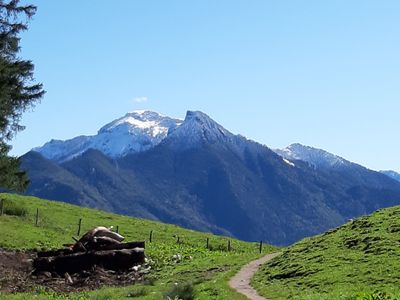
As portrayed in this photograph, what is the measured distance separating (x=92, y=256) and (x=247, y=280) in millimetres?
15750

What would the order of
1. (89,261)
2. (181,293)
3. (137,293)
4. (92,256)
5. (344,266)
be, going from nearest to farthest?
1. (181,293)
2. (137,293)
3. (344,266)
4. (89,261)
5. (92,256)

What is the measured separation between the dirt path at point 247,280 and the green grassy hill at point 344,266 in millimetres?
615

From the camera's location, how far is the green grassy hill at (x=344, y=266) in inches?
1256

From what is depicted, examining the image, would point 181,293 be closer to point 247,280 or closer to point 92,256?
point 247,280

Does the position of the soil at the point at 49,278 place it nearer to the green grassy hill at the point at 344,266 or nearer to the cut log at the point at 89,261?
the cut log at the point at 89,261

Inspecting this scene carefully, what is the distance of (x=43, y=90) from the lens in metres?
59.8

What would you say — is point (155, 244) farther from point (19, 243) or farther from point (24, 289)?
point (24, 289)

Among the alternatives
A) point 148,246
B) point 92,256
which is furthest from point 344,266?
point 148,246

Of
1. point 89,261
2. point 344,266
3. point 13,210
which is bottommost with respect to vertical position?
point 89,261

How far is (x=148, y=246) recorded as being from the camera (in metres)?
68.1

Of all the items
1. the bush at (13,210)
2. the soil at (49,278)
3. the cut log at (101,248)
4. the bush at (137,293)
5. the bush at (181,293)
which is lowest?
the soil at (49,278)

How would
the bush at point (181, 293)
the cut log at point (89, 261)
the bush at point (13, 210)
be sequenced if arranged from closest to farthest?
the bush at point (181, 293) < the cut log at point (89, 261) < the bush at point (13, 210)

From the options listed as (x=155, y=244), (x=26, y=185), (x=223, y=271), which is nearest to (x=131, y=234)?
(x=155, y=244)

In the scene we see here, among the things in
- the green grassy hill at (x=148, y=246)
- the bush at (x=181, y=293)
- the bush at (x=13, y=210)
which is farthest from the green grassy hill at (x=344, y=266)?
the bush at (x=13, y=210)
